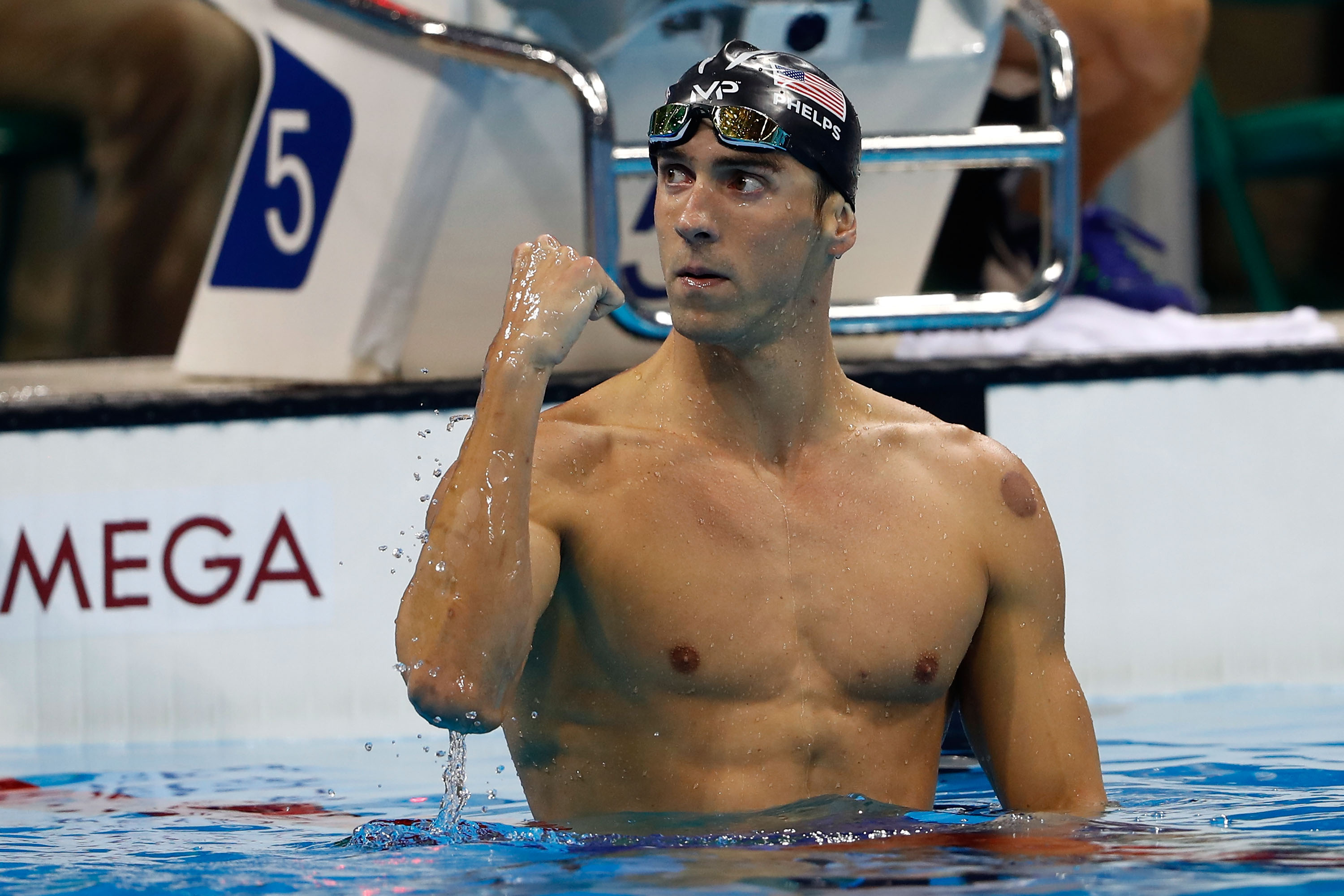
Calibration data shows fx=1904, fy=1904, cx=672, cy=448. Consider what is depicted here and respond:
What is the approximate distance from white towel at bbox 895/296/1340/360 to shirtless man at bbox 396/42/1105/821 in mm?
1496

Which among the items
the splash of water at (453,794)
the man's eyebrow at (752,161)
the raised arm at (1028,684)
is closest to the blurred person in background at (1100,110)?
the raised arm at (1028,684)

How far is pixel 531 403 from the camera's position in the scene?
236 cm

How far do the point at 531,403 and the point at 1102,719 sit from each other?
2183mm

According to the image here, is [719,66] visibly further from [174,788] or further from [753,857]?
[174,788]

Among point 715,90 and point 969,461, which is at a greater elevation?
point 715,90

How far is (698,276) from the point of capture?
8.31 ft

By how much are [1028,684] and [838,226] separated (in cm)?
73

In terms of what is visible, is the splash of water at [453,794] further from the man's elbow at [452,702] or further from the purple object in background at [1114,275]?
the purple object in background at [1114,275]

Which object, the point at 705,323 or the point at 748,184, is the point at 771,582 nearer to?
the point at 705,323

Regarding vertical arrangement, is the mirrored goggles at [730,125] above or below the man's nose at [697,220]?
above

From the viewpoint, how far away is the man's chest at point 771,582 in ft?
8.64

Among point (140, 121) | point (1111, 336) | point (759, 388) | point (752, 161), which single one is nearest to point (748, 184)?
point (752, 161)

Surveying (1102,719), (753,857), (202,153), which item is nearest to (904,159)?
(1102,719)

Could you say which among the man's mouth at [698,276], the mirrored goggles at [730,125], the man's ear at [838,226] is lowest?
the man's mouth at [698,276]
